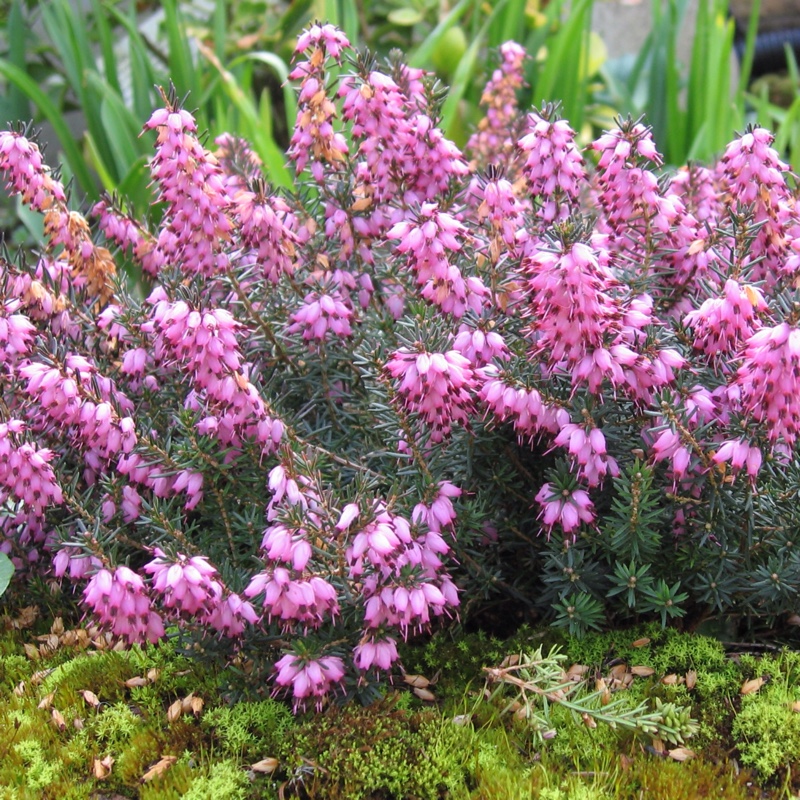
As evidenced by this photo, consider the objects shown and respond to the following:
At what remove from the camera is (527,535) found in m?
2.48

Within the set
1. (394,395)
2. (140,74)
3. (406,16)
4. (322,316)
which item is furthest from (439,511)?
(406,16)

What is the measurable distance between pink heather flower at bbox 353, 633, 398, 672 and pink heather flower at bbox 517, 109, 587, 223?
1.18 meters

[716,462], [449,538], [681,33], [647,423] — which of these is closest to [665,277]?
[647,423]

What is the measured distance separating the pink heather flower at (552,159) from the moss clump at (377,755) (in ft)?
4.34

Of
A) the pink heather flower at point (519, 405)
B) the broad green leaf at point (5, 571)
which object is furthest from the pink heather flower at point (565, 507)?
the broad green leaf at point (5, 571)

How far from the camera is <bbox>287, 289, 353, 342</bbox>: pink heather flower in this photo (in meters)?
2.49

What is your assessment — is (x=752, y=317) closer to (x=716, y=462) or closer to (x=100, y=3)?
(x=716, y=462)

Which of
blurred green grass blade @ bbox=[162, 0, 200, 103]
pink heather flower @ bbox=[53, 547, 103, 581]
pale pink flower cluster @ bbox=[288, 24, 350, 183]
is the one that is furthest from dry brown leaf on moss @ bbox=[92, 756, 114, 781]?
blurred green grass blade @ bbox=[162, 0, 200, 103]

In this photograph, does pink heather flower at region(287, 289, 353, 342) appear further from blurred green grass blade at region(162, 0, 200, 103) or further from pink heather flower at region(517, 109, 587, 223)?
blurred green grass blade at region(162, 0, 200, 103)

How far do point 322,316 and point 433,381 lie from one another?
64cm

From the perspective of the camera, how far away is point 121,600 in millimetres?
2020

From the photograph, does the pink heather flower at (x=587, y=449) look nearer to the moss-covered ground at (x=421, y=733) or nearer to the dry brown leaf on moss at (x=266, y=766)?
the moss-covered ground at (x=421, y=733)

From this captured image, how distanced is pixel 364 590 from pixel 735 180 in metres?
1.37

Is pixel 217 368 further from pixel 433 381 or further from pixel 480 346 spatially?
pixel 480 346
